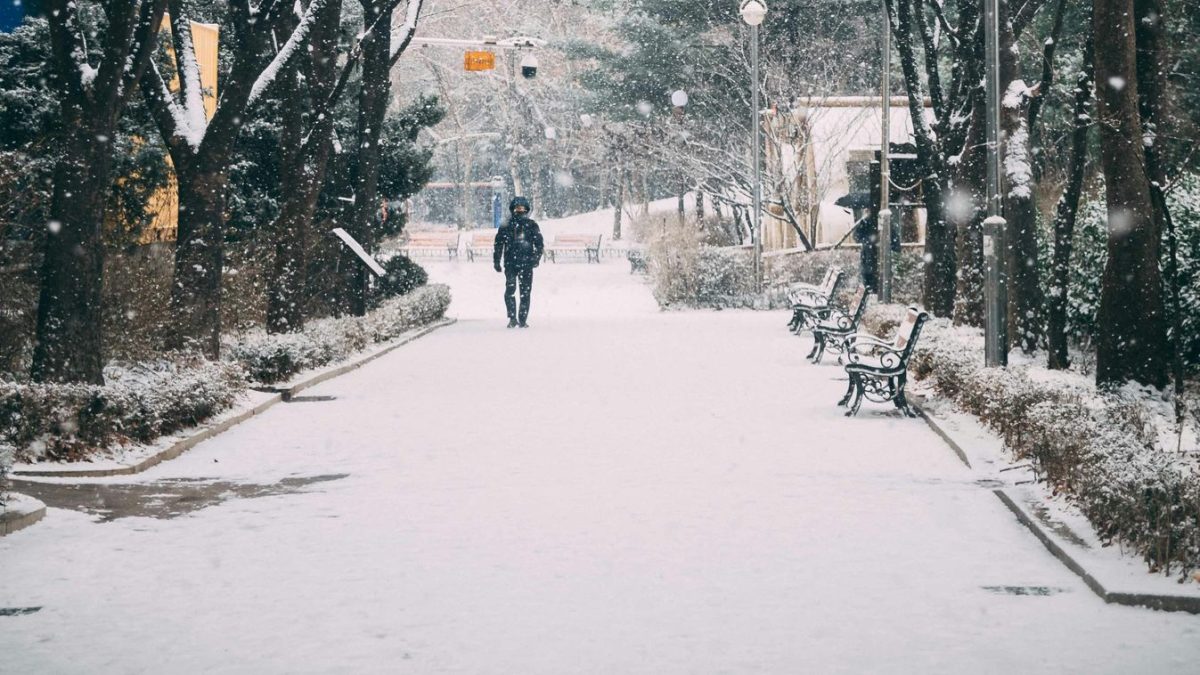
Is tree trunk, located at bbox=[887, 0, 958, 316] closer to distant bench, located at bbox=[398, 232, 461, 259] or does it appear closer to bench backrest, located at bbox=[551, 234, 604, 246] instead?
bench backrest, located at bbox=[551, 234, 604, 246]

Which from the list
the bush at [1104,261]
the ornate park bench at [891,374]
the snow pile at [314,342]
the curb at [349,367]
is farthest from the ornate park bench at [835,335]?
the snow pile at [314,342]

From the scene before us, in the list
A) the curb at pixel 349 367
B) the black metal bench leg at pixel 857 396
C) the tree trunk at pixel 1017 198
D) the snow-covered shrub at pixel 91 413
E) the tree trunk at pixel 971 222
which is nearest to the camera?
the snow-covered shrub at pixel 91 413

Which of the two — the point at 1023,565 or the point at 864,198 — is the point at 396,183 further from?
the point at 1023,565

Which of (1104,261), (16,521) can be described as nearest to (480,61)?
(1104,261)

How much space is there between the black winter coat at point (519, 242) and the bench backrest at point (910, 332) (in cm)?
1391

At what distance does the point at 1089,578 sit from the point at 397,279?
92.6 feet

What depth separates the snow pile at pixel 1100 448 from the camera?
8398 mm

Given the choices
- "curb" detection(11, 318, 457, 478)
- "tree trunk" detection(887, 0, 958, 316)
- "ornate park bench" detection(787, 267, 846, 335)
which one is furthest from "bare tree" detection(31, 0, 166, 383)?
"tree trunk" detection(887, 0, 958, 316)

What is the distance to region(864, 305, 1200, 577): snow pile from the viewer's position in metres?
8.40

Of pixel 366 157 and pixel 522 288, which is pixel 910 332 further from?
pixel 522 288

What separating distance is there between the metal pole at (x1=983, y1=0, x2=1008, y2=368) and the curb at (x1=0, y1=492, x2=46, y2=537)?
9.59 metres

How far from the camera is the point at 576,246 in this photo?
72688 mm

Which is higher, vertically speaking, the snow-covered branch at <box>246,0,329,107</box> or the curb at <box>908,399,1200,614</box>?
the snow-covered branch at <box>246,0,329,107</box>

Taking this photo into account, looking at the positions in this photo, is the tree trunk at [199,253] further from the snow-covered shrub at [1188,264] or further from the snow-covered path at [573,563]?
the snow-covered shrub at [1188,264]
